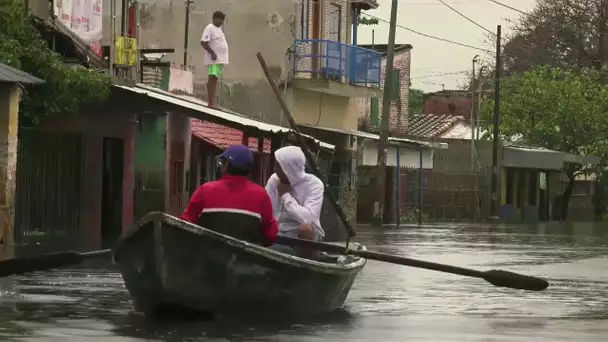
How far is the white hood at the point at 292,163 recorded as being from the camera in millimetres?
14062

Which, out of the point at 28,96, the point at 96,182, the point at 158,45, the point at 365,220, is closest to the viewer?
the point at 28,96

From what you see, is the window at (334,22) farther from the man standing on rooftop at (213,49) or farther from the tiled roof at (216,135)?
the man standing on rooftop at (213,49)

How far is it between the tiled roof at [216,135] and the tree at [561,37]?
35.0 metres

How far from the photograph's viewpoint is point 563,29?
68.4 metres

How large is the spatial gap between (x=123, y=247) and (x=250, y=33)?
94.7 feet

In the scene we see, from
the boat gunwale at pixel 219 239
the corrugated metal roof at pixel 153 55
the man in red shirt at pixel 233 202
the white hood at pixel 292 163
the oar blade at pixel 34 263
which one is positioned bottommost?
the oar blade at pixel 34 263

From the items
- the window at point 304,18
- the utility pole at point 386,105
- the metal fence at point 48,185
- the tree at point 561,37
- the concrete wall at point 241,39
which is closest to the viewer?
the metal fence at point 48,185

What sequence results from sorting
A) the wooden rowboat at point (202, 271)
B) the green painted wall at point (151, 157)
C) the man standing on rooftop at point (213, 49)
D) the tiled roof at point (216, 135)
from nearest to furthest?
the wooden rowboat at point (202, 271) → the man standing on rooftop at point (213, 49) → the green painted wall at point (151, 157) → the tiled roof at point (216, 135)

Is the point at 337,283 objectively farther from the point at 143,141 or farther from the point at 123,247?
the point at 143,141

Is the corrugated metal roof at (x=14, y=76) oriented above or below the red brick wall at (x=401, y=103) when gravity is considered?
below

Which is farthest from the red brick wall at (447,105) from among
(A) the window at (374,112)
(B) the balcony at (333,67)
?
(B) the balcony at (333,67)

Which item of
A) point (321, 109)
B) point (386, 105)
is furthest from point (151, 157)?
point (386, 105)

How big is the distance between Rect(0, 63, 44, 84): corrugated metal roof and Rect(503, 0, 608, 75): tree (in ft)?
162

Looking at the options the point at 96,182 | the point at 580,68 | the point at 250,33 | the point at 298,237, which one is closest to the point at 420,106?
the point at 580,68
